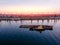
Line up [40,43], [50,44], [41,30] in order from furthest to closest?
[41,30]
[40,43]
[50,44]

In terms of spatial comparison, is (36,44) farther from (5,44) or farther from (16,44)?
(5,44)

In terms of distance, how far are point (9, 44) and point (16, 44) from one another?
1.40 feet

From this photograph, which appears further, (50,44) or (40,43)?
(40,43)

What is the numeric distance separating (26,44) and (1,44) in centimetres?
150

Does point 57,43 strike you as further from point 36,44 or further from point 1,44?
point 1,44

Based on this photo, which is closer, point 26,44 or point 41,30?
point 26,44

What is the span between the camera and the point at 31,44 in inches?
350

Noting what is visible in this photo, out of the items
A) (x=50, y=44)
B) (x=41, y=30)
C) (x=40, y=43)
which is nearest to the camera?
(x=50, y=44)

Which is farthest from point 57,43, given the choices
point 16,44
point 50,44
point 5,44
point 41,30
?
point 41,30

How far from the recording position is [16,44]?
8.77 meters

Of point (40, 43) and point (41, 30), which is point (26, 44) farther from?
point (41, 30)

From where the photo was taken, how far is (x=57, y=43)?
8.84 m

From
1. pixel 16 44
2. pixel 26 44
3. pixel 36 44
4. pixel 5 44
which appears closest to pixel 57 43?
pixel 36 44

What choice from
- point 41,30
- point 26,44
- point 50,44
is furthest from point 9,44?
point 41,30
